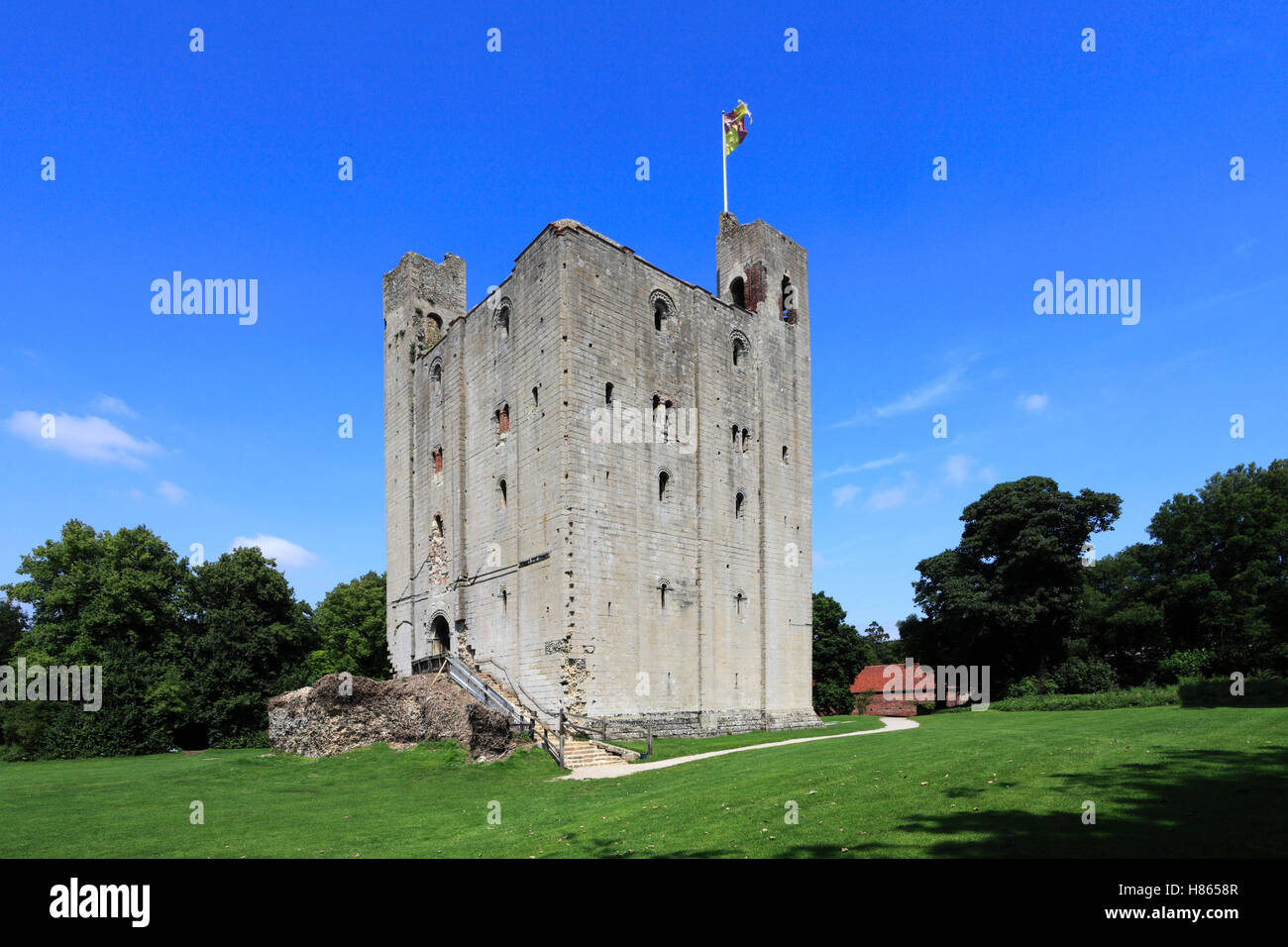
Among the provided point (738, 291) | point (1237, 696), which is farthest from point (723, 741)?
point (738, 291)

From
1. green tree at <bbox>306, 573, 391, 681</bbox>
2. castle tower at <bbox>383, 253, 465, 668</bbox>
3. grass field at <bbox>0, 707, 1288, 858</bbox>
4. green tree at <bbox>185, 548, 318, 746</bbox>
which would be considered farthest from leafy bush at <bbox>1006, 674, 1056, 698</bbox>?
green tree at <bbox>185, 548, 318, 746</bbox>

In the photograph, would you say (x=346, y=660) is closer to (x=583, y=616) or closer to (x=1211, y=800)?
(x=583, y=616)

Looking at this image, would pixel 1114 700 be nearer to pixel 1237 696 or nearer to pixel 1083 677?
pixel 1237 696

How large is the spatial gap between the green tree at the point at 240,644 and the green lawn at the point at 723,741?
24.5 metres

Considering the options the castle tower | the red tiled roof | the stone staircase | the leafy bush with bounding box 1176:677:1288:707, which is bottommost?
the red tiled roof

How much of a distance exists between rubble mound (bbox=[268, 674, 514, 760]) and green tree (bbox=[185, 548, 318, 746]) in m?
16.9

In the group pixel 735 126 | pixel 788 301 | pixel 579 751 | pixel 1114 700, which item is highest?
pixel 735 126

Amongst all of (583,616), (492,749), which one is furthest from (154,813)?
(583,616)

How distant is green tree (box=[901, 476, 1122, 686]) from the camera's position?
148 ft

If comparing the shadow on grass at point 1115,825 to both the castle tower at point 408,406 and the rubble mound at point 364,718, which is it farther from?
the castle tower at point 408,406

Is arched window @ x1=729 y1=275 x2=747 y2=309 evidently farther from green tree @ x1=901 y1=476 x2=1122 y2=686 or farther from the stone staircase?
the stone staircase

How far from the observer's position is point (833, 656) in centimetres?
5800

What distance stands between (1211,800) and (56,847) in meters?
16.8

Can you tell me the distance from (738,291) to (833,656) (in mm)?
29955
